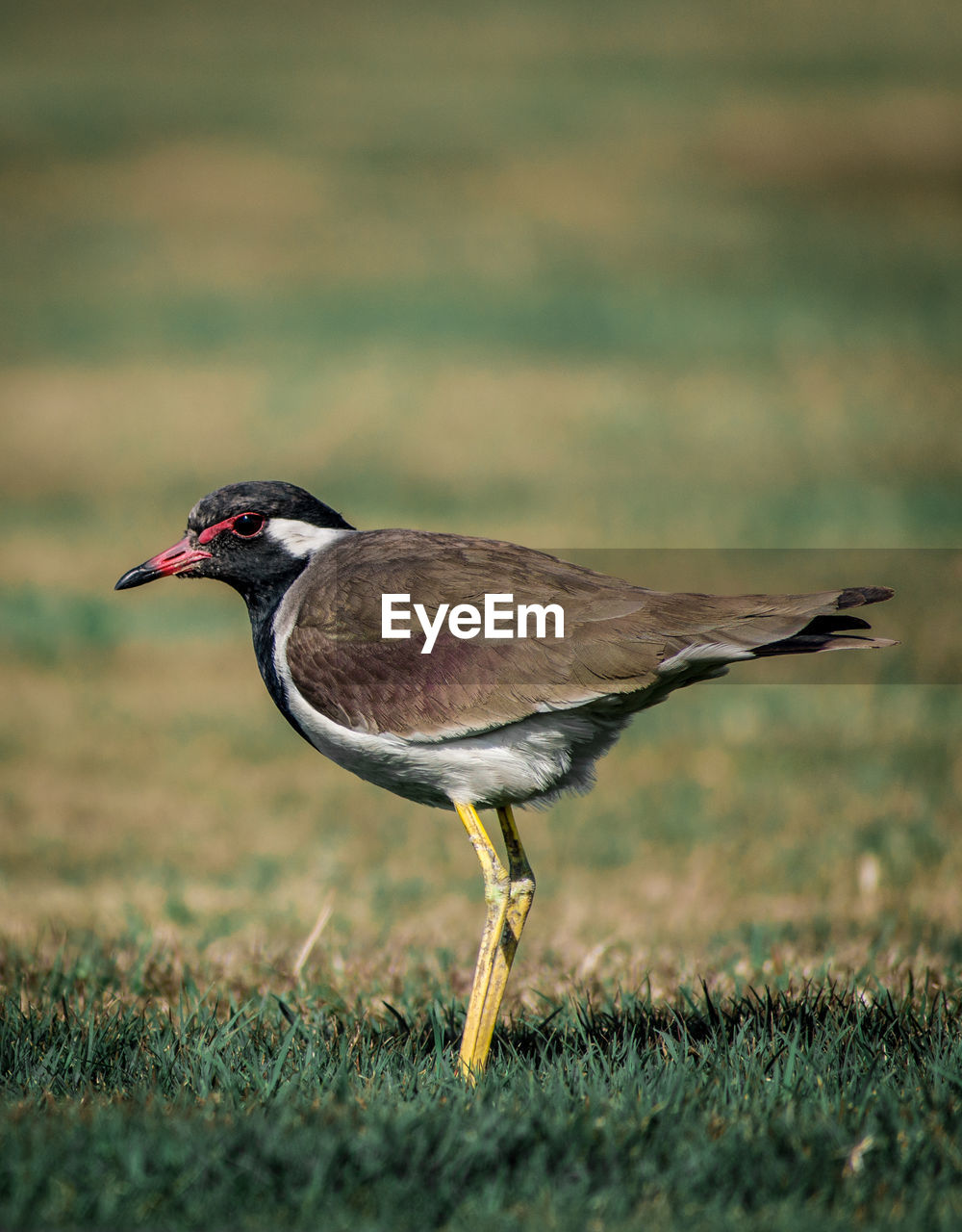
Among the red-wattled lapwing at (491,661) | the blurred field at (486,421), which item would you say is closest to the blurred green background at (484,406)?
the blurred field at (486,421)

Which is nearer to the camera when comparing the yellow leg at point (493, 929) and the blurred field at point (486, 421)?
the yellow leg at point (493, 929)

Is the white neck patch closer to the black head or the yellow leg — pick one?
the black head

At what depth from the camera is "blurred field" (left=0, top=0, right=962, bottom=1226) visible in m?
7.70

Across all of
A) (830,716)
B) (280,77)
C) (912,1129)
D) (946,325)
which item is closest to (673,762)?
(830,716)

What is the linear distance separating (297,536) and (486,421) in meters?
16.0

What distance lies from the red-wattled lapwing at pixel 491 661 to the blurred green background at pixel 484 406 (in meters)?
1.39

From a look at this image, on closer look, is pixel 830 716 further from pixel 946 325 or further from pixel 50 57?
pixel 50 57

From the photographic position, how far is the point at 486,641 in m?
4.65

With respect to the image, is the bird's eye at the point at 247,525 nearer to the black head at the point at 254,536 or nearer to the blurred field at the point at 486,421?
the black head at the point at 254,536

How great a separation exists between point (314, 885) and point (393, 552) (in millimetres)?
3588

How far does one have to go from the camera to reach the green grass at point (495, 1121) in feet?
11.4

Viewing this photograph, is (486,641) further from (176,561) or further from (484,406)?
(484,406)

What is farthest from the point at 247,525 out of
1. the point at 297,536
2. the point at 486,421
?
the point at 486,421

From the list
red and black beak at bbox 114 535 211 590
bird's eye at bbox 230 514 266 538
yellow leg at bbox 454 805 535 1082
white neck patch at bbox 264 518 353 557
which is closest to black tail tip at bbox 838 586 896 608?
yellow leg at bbox 454 805 535 1082
